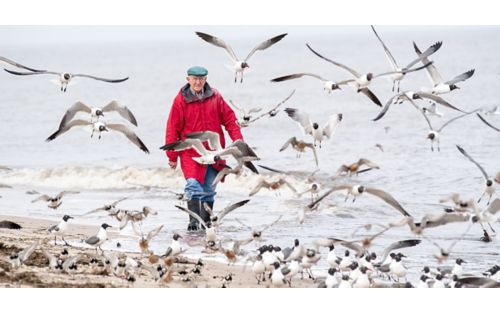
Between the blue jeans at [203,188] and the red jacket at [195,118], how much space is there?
98 mm

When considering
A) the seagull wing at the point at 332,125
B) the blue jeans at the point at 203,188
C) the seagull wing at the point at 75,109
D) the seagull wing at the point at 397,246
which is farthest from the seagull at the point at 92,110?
the seagull wing at the point at 397,246

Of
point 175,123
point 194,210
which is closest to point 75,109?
point 175,123

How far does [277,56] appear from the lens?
32.5 meters

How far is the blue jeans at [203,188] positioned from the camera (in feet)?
32.7

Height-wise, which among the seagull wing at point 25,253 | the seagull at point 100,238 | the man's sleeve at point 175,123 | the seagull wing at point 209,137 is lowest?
the seagull wing at point 25,253

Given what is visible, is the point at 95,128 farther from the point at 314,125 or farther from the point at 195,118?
the point at 314,125

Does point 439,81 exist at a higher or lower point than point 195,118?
higher

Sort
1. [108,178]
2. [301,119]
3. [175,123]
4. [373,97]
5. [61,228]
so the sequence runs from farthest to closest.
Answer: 1. [108,178]
2. [175,123]
3. [301,119]
4. [373,97]
5. [61,228]

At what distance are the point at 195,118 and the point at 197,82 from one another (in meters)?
0.37

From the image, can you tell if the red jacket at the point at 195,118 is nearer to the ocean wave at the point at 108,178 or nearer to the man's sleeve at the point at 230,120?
the man's sleeve at the point at 230,120

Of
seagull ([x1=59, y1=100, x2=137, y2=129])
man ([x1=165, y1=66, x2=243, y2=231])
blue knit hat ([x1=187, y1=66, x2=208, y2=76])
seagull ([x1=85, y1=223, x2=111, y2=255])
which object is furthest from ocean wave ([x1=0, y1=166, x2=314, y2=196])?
seagull ([x1=85, y1=223, x2=111, y2=255])

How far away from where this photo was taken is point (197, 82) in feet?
31.9

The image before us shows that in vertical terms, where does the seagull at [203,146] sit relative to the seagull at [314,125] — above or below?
below
